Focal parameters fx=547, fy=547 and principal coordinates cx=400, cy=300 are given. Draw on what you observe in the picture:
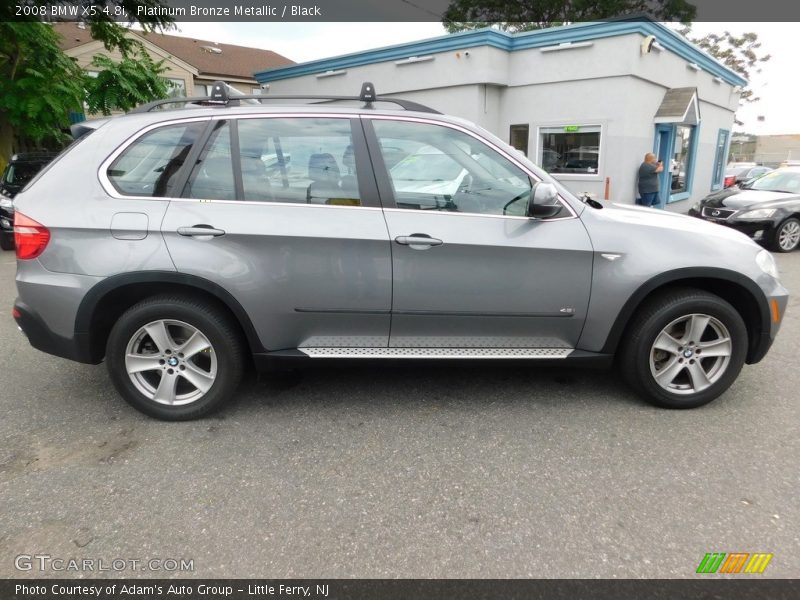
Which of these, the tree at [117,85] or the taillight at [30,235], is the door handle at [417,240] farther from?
the tree at [117,85]

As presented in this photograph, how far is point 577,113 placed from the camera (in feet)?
41.7

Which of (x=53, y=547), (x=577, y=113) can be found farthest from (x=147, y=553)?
(x=577, y=113)

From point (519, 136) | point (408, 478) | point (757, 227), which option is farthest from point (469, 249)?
point (519, 136)

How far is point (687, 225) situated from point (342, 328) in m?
2.23

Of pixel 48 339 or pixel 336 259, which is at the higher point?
pixel 336 259

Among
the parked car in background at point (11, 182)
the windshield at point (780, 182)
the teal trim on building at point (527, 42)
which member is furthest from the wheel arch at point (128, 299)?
the teal trim on building at point (527, 42)

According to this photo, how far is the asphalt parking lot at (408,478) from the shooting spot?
7.52 feet

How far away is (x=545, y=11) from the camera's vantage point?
26.3 metres

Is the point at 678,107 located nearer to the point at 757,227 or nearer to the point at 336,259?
the point at 757,227

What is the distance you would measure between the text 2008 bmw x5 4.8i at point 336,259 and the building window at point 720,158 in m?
16.9

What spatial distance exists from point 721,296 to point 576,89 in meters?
10.5

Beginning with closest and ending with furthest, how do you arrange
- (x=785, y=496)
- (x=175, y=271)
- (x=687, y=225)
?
(x=785, y=496), (x=175, y=271), (x=687, y=225)

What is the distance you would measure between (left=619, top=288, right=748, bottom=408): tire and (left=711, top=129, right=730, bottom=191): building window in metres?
16.7
